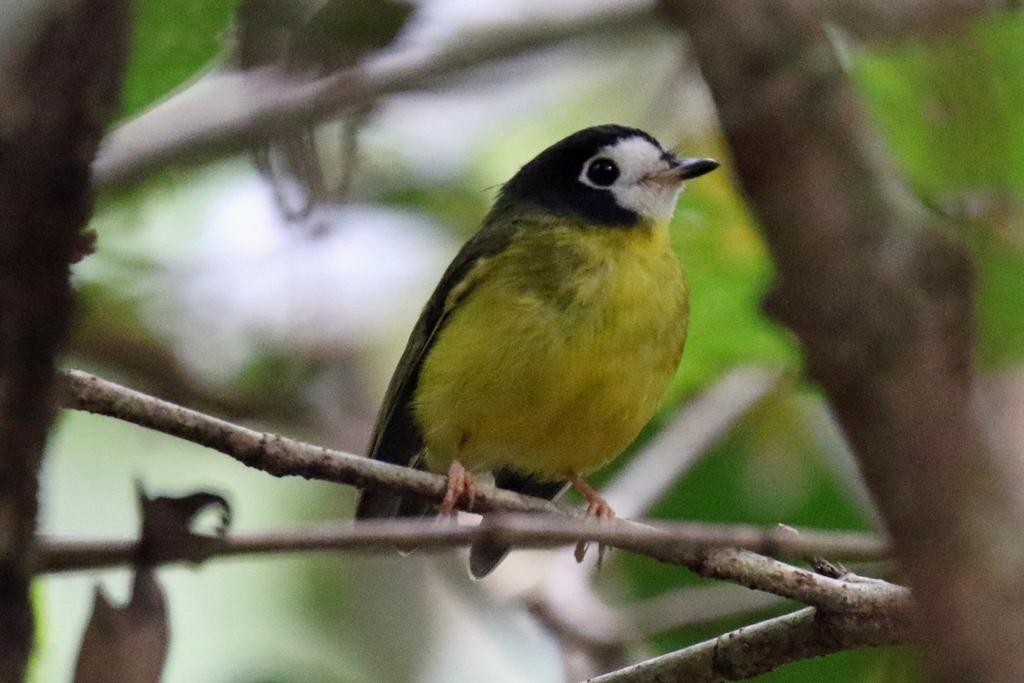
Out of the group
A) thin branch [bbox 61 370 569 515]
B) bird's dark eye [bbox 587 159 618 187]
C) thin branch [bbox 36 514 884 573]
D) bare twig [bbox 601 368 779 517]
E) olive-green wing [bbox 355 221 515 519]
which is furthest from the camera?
bare twig [bbox 601 368 779 517]

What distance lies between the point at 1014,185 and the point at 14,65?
3318mm

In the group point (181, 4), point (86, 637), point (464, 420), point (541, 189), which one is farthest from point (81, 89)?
point (541, 189)

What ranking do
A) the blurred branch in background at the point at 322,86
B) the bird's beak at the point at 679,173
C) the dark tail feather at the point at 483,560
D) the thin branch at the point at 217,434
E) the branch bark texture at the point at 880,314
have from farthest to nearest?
the bird's beak at the point at 679,173, the blurred branch in background at the point at 322,86, the dark tail feather at the point at 483,560, the thin branch at the point at 217,434, the branch bark texture at the point at 880,314

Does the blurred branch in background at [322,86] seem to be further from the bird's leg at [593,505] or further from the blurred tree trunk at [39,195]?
the blurred tree trunk at [39,195]

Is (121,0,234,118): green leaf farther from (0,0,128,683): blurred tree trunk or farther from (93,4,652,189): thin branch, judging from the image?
(0,0,128,683): blurred tree trunk

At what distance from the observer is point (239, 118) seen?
4590 mm

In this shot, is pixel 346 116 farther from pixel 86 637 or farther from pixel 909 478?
pixel 909 478

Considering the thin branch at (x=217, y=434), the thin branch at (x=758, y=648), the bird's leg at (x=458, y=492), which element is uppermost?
the thin branch at (x=217, y=434)

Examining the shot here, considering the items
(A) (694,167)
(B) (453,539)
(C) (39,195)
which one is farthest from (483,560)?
(C) (39,195)

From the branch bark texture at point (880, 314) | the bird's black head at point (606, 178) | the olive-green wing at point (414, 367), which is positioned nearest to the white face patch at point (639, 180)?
the bird's black head at point (606, 178)

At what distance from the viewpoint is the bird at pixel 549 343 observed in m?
3.80

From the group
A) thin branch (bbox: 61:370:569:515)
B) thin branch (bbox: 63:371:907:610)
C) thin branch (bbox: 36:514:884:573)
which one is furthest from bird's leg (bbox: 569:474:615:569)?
thin branch (bbox: 36:514:884:573)

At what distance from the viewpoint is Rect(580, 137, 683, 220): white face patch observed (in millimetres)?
4418

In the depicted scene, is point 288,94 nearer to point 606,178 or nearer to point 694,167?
point 606,178
